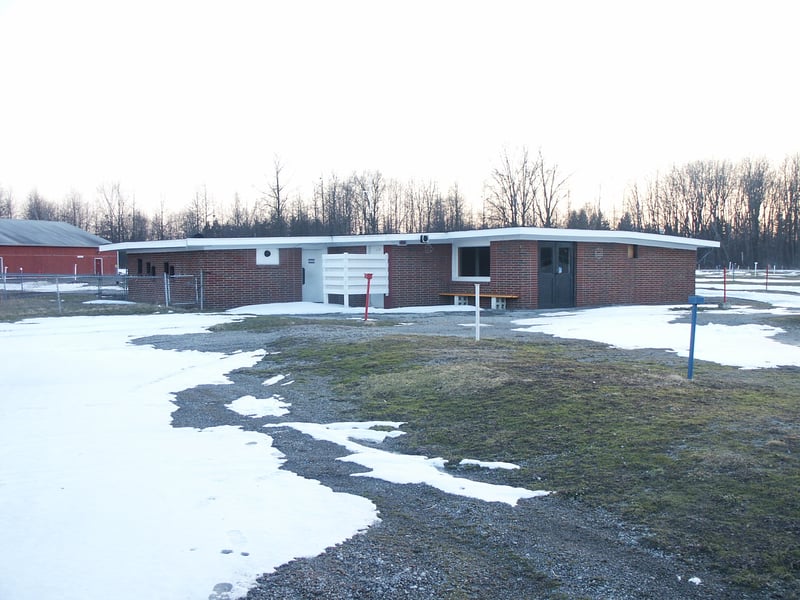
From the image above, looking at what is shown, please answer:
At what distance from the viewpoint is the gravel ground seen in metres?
3.79

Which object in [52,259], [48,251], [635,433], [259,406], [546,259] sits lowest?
[259,406]

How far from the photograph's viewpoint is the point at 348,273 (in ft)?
79.7

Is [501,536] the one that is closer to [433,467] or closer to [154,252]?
[433,467]

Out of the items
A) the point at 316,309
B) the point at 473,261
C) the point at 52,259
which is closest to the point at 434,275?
the point at 473,261

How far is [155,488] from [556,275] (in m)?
19.7

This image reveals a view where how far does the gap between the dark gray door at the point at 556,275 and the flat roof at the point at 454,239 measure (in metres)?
0.35

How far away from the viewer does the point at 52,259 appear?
5519 centimetres

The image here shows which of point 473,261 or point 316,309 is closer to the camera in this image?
point 316,309

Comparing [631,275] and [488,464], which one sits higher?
[631,275]

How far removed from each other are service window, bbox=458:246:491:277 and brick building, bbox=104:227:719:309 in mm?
35

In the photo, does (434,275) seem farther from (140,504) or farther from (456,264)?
(140,504)

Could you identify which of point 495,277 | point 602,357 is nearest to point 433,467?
point 602,357

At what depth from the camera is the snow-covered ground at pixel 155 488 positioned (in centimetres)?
396

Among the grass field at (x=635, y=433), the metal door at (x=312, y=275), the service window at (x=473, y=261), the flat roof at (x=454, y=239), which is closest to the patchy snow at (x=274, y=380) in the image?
the grass field at (x=635, y=433)
